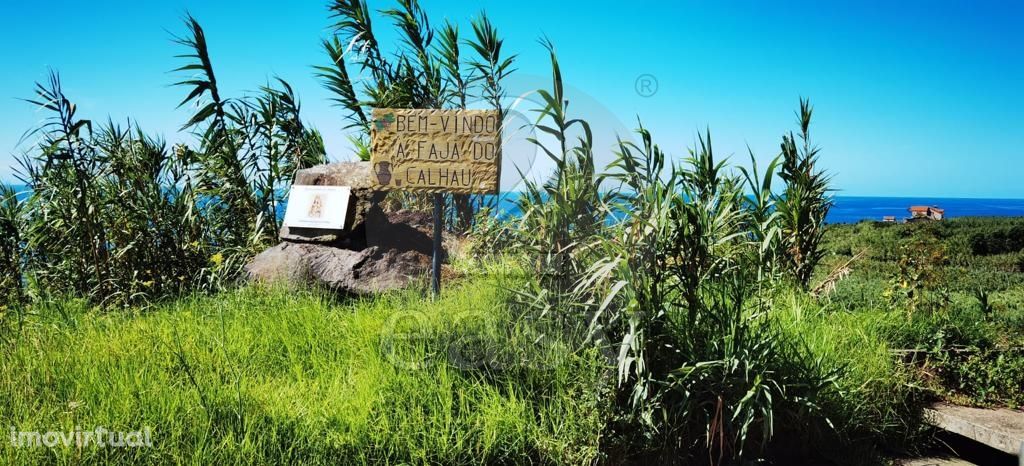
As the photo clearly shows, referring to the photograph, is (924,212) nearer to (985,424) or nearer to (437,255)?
(985,424)

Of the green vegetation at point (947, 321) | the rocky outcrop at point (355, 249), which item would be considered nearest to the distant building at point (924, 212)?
the green vegetation at point (947, 321)

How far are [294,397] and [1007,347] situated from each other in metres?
4.62

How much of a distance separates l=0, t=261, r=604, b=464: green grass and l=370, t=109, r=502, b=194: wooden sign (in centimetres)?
101

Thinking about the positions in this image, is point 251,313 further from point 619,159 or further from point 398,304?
point 619,159

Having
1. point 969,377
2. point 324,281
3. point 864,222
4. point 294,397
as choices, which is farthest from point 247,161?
point 864,222

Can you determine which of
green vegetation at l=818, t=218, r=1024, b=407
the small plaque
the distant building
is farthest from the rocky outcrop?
the distant building

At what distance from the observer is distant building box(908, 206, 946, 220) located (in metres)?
8.53

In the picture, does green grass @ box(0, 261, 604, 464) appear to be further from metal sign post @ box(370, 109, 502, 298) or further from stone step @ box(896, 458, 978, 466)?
stone step @ box(896, 458, 978, 466)

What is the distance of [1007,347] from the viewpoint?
4613 millimetres

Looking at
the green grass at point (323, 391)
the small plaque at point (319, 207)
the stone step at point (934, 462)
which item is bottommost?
the stone step at point (934, 462)

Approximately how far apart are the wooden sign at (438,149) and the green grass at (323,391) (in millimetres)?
1005

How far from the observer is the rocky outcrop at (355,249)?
5785mm

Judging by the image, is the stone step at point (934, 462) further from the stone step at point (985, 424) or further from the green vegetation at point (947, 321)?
the green vegetation at point (947, 321)

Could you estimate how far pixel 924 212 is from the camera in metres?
8.66
